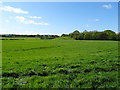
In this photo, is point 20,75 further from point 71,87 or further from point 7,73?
point 71,87

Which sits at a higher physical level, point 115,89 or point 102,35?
point 102,35

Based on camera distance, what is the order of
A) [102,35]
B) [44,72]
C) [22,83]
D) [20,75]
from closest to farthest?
[22,83] < [20,75] < [44,72] < [102,35]

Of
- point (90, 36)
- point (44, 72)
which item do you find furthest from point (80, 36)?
point (44, 72)

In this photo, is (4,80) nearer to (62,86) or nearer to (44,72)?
(44,72)

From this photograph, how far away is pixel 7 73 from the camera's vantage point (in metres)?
8.41

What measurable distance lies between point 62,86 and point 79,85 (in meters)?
0.90

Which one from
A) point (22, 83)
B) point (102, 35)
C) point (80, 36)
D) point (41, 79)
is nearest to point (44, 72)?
point (41, 79)

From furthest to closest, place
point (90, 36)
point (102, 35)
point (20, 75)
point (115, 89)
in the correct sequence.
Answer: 1. point (90, 36)
2. point (102, 35)
3. point (20, 75)
4. point (115, 89)

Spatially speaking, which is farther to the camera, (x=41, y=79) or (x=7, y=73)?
(x=7, y=73)

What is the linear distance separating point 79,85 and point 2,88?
12.9 ft

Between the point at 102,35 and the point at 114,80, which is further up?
the point at 102,35

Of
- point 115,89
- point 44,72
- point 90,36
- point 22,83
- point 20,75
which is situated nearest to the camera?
point 115,89

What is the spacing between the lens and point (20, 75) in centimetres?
812

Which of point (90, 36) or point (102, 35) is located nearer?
point (102, 35)
